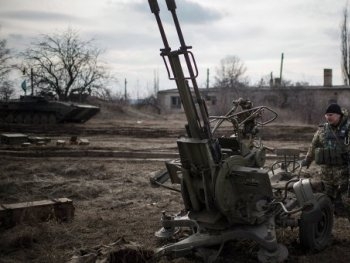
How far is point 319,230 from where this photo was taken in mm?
5562

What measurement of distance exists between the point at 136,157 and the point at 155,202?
5.82 meters

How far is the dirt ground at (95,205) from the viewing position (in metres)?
5.40

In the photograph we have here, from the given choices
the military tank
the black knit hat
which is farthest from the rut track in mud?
the black knit hat

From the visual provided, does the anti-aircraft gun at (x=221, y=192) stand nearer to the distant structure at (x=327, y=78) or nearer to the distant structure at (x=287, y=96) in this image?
the distant structure at (x=287, y=96)

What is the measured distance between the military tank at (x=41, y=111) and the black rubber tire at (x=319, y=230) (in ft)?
74.1

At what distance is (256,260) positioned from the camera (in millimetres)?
5215

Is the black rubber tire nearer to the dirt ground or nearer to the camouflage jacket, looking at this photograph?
the dirt ground

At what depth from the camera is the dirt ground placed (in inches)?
213

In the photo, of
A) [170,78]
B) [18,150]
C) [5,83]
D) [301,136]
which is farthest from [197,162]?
[5,83]

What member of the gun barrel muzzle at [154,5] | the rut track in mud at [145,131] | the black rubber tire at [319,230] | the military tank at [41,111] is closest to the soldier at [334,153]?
the black rubber tire at [319,230]

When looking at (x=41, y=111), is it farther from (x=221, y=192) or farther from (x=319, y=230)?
(x=221, y=192)

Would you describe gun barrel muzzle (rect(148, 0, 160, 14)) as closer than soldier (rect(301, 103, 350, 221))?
Yes

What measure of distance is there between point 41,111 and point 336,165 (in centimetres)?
2367

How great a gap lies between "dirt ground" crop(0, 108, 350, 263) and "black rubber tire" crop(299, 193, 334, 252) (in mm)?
94
